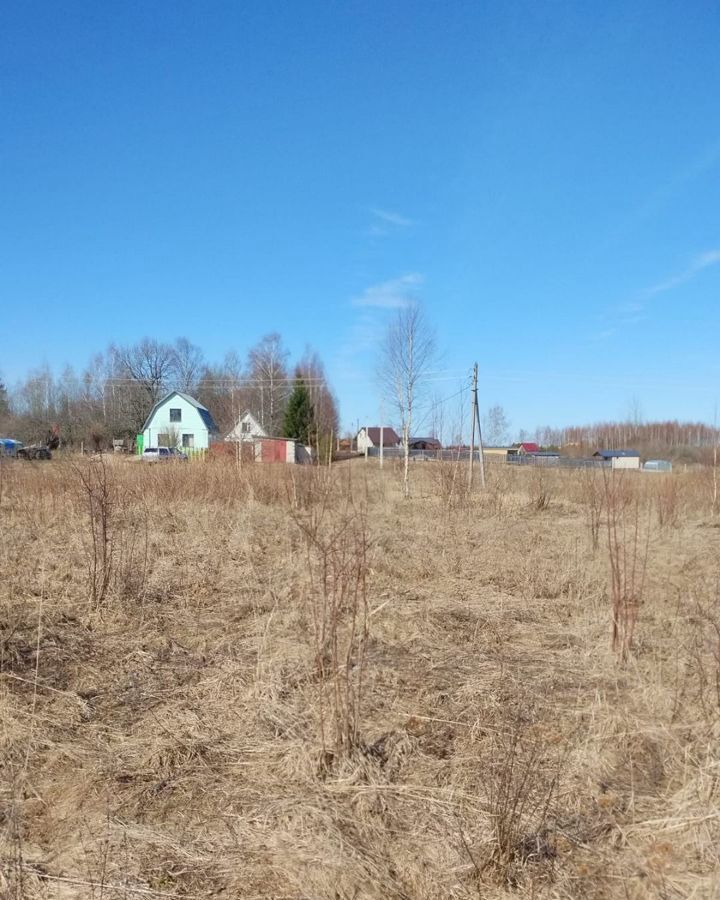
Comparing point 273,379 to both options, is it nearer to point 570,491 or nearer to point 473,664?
point 570,491

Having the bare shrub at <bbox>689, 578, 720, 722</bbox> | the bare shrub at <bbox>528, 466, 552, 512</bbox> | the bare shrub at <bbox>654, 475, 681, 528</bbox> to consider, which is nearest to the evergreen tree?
the bare shrub at <bbox>528, 466, 552, 512</bbox>

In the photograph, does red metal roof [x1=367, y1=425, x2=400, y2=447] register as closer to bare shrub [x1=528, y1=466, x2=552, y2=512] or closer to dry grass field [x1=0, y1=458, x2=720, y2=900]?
bare shrub [x1=528, y1=466, x2=552, y2=512]

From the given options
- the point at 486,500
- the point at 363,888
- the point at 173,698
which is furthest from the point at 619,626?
the point at 486,500

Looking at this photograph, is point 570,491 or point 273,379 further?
point 273,379

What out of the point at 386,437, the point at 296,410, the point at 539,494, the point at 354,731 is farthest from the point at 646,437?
the point at 354,731

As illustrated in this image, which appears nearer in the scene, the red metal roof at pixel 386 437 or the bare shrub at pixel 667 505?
the bare shrub at pixel 667 505

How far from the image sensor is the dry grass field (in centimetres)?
178

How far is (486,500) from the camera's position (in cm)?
1064

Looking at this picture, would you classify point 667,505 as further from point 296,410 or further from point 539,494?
point 296,410

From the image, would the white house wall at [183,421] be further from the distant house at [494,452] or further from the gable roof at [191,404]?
the distant house at [494,452]

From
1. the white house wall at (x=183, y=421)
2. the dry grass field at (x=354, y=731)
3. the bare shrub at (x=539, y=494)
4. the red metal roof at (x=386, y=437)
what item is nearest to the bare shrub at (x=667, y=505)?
the bare shrub at (x=539, y=494)

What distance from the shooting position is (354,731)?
7.79 ft

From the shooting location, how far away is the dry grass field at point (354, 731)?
69.9 inches

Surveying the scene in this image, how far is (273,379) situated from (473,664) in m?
37.7
